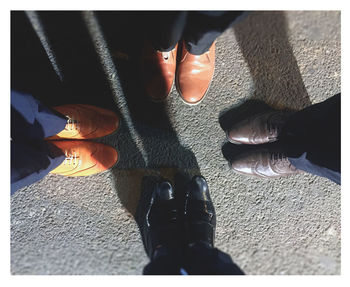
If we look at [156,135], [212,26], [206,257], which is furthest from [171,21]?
[206,257]

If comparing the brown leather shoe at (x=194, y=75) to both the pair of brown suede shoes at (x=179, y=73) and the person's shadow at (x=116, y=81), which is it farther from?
the person's shadow at (x=116, y=81)

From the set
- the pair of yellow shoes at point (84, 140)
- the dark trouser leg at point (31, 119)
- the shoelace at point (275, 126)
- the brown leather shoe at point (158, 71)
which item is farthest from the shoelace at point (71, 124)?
the shoelace at point (275, 126)

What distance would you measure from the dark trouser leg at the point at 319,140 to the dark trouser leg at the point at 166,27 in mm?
681

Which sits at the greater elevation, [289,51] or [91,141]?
[289,51]

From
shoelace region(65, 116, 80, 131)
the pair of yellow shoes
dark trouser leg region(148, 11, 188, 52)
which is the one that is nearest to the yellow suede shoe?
the pair of yellow shoes

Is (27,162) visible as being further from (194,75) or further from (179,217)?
(194,75)

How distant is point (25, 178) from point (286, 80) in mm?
1493

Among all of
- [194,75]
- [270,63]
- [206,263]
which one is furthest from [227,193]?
[270,63]

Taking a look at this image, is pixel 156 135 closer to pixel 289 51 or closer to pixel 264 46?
pixel 264 46

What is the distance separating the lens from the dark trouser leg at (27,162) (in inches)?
41.3

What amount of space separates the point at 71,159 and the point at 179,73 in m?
0.75

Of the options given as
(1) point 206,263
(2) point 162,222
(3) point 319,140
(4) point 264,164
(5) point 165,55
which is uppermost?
(5) point 165,55

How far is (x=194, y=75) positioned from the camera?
140 cm

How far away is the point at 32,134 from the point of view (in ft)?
3.82
